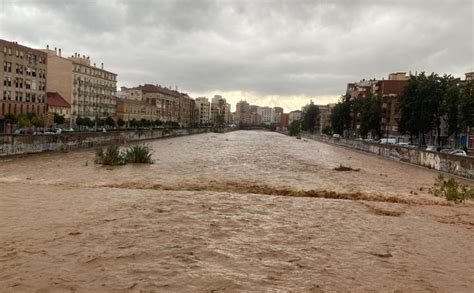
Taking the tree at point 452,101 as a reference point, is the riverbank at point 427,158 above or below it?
below

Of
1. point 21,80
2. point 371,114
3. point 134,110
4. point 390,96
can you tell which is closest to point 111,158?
point 21,80

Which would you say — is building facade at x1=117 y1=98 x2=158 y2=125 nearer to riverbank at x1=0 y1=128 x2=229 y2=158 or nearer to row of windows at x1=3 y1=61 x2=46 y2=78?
row of windows at x1=3 y1=61 x2=46 y2=78

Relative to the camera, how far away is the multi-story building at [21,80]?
297ft

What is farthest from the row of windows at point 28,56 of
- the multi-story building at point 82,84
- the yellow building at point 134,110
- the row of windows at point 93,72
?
the yellow building at point 134,110

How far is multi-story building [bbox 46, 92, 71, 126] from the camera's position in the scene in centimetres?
11116

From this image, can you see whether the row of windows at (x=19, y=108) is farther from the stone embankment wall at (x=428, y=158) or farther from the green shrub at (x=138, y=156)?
the stone embankment wall at (x=428, y=158)

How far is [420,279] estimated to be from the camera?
12.4 m

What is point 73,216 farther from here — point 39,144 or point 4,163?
point 39,144

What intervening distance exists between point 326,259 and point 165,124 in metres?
176

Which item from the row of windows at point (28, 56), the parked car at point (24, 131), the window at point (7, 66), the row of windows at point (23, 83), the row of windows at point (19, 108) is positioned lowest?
the parked car at point (24, 131)

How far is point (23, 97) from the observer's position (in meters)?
97.4

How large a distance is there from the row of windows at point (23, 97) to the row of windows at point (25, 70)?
4.29 meters

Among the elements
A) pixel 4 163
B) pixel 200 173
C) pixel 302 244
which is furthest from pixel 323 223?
pixel 4 163

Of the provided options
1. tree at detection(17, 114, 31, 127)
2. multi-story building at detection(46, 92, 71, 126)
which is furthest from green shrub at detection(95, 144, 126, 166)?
multi-story building at detection(46, 92, 71, 126)
